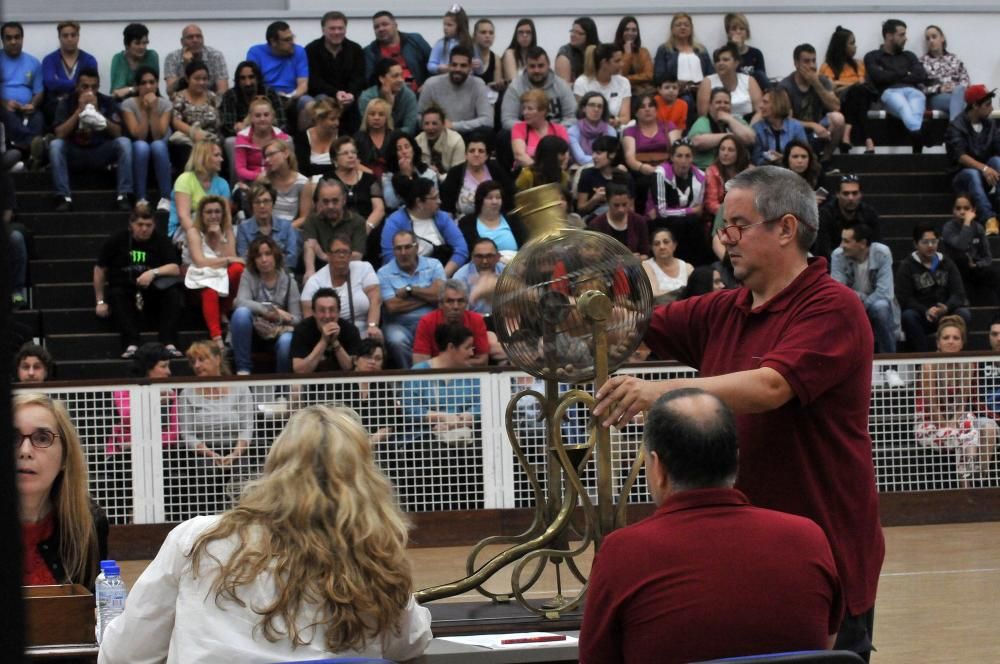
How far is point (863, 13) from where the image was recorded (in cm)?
1656

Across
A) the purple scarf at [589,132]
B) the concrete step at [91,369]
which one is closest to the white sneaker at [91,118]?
the concrete step at [91,369]

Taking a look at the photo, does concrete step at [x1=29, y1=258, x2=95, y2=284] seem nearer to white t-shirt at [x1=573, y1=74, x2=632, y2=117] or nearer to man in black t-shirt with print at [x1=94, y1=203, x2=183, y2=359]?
man in black t-shirt with print at [x1=94, y1=203, x2=183, y2=359]

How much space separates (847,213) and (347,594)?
33.8 ft

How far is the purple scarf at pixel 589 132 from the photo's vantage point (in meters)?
13.5

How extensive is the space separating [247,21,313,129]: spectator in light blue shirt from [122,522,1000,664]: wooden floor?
6.35m

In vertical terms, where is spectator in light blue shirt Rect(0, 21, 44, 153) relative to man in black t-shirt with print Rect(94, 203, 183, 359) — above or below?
above

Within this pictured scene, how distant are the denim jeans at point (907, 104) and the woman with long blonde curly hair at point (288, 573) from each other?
526 inches

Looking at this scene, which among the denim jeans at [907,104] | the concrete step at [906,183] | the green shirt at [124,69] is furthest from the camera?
the denim jeans at [907,104]

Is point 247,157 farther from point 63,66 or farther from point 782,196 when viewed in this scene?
point 782,196

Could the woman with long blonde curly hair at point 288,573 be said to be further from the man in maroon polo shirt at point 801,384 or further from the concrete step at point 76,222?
the concrete step at point 76,222

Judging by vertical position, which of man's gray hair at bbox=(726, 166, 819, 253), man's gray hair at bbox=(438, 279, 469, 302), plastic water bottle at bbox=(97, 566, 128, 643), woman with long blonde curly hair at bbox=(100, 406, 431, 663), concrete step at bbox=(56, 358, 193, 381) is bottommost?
plastic water bottle at bbox=(97, 566, 128, 643)

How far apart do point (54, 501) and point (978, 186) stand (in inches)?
465

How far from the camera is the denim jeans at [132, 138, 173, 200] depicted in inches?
503

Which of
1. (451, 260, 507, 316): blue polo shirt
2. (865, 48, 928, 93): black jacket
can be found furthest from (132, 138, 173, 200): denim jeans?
(865, 48, 928, 93): black jacket
